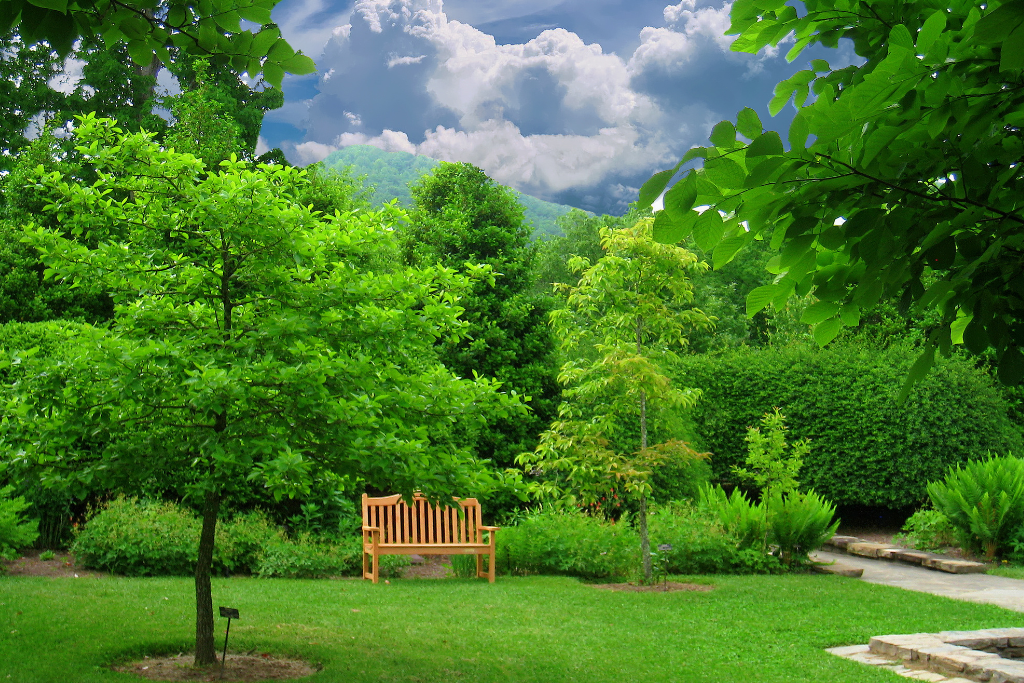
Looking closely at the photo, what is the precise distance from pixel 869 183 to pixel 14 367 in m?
4.56

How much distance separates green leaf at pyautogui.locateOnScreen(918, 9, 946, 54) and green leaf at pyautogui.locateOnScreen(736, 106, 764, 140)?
0.32 meters

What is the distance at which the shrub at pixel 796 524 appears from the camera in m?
9.75

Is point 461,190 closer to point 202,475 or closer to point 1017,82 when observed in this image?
point 202,475

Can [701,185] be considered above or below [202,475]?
above

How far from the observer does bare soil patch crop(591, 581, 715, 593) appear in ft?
27.2

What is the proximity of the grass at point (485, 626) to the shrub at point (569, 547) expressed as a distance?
75 cm

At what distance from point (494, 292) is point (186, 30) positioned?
10196 millimetres

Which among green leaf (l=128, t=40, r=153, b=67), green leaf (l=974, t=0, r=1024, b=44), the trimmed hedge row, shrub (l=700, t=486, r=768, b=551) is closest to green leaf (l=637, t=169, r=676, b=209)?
green leaf (l=974, t=0, r=1024, b=44)

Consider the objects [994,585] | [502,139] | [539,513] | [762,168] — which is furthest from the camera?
[502,139]

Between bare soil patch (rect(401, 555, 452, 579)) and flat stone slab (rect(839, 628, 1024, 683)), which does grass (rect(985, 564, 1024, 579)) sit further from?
bare soil patch (rect(401, 555, 452, 579))

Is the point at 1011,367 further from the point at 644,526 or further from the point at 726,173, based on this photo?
the point at 644,526

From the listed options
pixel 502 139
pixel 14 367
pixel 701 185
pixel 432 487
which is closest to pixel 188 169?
pixel 14 367

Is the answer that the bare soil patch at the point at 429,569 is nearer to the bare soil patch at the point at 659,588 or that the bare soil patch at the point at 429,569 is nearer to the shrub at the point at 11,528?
the bare soil patch at the point at 659,588

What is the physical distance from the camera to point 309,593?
7648 millimetres
